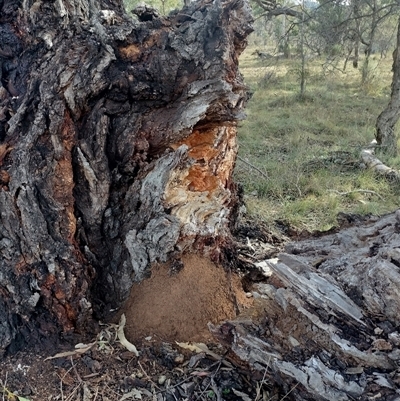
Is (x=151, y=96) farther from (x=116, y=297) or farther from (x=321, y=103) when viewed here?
(x=321, y=103)

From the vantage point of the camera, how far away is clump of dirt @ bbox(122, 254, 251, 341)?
2.12m

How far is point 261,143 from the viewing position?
7352 millimetres

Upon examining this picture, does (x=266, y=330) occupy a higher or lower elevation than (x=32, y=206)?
lower

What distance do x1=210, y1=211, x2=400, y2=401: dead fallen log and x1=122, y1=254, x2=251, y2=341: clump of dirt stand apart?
231 mm

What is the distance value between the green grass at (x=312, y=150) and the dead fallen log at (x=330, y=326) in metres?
2.19

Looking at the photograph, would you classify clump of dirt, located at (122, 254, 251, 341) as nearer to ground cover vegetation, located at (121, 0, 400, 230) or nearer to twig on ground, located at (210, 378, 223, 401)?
twig on ground, located at (210, 378, 223, 401)

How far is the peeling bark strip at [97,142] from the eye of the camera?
1.96 metres

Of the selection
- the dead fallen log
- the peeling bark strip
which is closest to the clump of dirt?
the peeling bark strip

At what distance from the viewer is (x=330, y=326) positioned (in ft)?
5.43

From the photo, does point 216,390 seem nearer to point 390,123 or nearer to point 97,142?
point 97,142

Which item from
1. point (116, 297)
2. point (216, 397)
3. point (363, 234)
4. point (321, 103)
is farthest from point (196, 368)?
point (321, 103)

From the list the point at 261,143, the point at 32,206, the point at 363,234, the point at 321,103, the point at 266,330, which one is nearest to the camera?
the point at 266,330

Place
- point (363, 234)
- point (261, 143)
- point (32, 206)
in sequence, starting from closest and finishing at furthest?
A: point (32, 206) < point (363, 234) < point (261, 143)

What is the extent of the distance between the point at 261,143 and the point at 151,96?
214 inches
